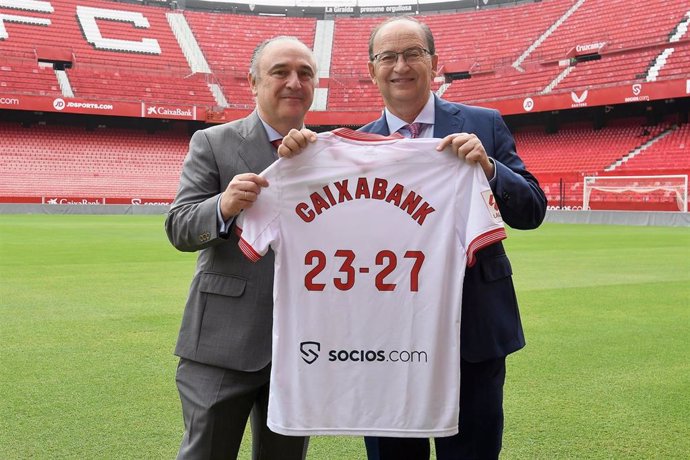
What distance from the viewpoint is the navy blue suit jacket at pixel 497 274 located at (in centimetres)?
239

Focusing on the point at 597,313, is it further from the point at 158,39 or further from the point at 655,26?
the point at 158,39

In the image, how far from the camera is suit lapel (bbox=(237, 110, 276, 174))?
8.29 feet

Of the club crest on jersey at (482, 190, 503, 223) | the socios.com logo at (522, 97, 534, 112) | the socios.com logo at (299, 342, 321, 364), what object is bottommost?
the socios.com logo at (299, 342, 321, 364)

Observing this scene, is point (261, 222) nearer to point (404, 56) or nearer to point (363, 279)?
point (363, 279)

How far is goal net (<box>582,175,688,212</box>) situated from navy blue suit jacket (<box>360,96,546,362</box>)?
25.1 m

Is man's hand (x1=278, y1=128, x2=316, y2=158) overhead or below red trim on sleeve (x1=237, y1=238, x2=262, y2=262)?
overhead

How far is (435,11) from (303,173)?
51.9 m

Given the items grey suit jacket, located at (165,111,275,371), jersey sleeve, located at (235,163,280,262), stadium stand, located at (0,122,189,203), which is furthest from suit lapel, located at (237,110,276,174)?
stadium stand, located at (0,122,189,203)

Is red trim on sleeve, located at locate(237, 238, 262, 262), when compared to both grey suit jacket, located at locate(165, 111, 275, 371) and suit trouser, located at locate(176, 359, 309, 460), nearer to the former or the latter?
grey suit jacket, located at locate(165, 111, 275, 371)

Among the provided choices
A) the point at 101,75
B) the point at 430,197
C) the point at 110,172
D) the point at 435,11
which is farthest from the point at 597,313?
the point at 435,11

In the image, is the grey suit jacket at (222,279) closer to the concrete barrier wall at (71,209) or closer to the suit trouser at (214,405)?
the suit trouser at (214,405)

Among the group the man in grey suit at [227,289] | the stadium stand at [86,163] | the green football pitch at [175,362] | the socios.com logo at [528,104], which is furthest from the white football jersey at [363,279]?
the socios.com logo at [528,104]

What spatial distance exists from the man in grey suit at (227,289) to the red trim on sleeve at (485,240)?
2.33 ft

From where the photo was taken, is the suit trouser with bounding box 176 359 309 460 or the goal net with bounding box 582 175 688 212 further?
the goal net with bounding box 582 175 688 212
